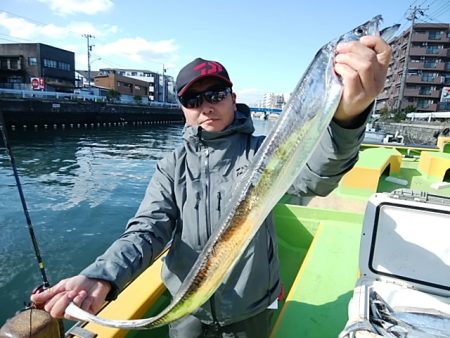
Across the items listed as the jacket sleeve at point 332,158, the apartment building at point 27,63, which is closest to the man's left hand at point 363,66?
the jacket sleeve at point 332,158

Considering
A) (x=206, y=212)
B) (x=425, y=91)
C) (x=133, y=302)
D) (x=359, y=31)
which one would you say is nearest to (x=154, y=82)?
(x=425, y=91)

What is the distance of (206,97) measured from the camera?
218 centimetres

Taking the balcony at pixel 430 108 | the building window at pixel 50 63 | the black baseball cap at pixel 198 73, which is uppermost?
the building window at pixel 50 63

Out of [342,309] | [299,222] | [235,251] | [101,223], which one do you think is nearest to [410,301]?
[342,309]

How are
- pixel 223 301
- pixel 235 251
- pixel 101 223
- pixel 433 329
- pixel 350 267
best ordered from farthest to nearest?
pixel 101 223, pixel 350 267, pixel 223 301, pixel 433 329, pixel 235 251

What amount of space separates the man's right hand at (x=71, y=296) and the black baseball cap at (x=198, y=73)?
128cm

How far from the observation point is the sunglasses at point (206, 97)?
2180 millimetres

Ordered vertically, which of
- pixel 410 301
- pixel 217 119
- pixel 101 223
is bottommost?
pixel 101 223

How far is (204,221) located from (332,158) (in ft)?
2.94

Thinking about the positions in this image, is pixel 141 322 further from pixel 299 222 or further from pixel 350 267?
pixel 299 222

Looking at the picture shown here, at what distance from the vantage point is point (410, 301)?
2277 mm

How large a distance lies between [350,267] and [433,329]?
1520 millimetres

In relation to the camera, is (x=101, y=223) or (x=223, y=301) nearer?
(x=223, y=301)

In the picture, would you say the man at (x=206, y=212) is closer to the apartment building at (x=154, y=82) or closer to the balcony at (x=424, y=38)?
the balcony at (x=424, y=38)
